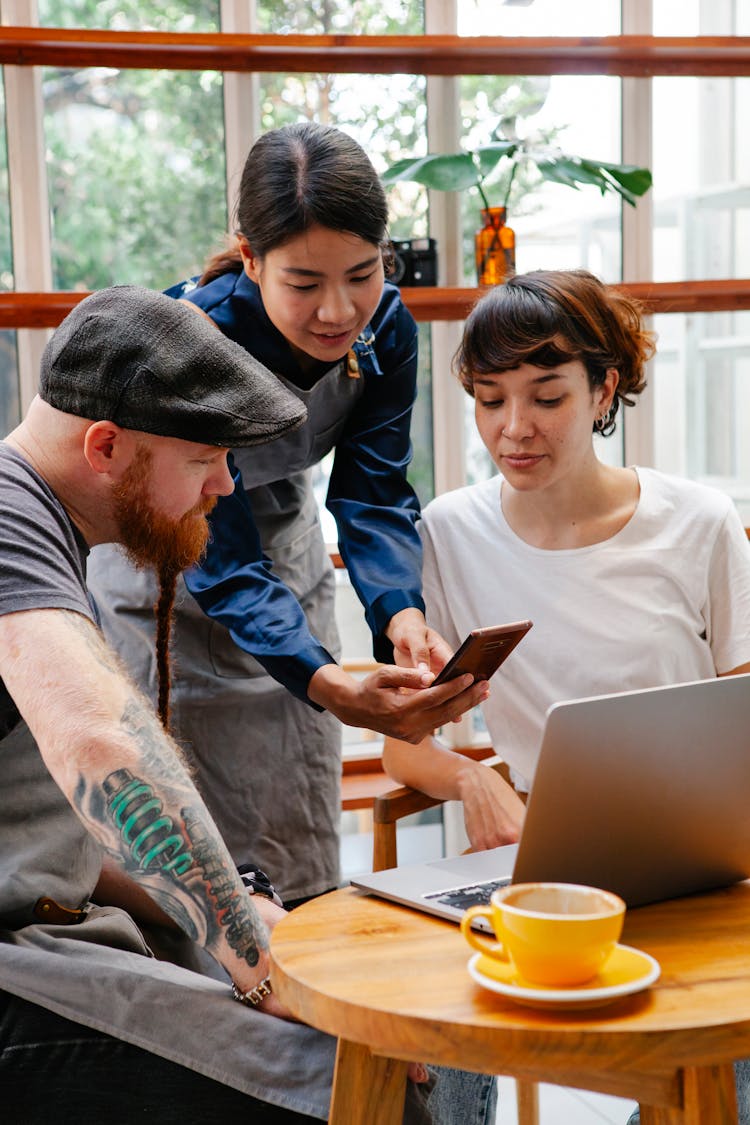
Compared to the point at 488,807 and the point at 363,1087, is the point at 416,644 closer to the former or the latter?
the point at 488,807

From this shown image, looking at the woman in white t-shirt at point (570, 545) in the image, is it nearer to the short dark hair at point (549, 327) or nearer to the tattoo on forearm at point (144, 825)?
the short dark hair at point (549, 327)

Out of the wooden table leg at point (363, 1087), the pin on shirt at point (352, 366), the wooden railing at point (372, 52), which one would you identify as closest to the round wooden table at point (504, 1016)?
the wooden table leg at point (363, 1087)

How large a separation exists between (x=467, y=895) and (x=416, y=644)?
25.3 inches

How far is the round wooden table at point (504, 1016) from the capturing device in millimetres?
888

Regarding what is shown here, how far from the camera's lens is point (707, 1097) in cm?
94

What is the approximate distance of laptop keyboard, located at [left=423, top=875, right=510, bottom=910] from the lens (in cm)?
114

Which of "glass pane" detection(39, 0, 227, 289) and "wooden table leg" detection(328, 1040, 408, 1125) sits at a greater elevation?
"glass pane" detection(39, 0, 227, 289)

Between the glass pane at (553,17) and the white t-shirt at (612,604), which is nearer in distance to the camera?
the white t-shirt at (612,604)

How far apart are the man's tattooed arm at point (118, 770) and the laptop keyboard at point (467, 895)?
0.61 feet

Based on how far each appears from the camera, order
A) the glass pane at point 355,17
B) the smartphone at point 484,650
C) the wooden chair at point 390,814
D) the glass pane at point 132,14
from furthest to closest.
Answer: the glass pane at point 355,17, the glass pane at point 132,14, the wooden chair at point 390,814, the smartphone at point 484,650

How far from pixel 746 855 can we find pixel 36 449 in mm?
777

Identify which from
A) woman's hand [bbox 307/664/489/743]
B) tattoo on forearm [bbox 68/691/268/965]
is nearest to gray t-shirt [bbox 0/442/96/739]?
tattoo on forearm [bbox 68/691/268/965]

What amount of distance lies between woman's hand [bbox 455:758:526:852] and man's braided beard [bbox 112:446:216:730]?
51cm

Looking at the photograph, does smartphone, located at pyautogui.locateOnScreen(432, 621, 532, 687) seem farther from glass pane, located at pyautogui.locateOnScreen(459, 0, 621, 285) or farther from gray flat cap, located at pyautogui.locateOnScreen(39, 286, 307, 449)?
glass pane, located at pyautogui.locateOnScreen(459, 0, 621, 285)
